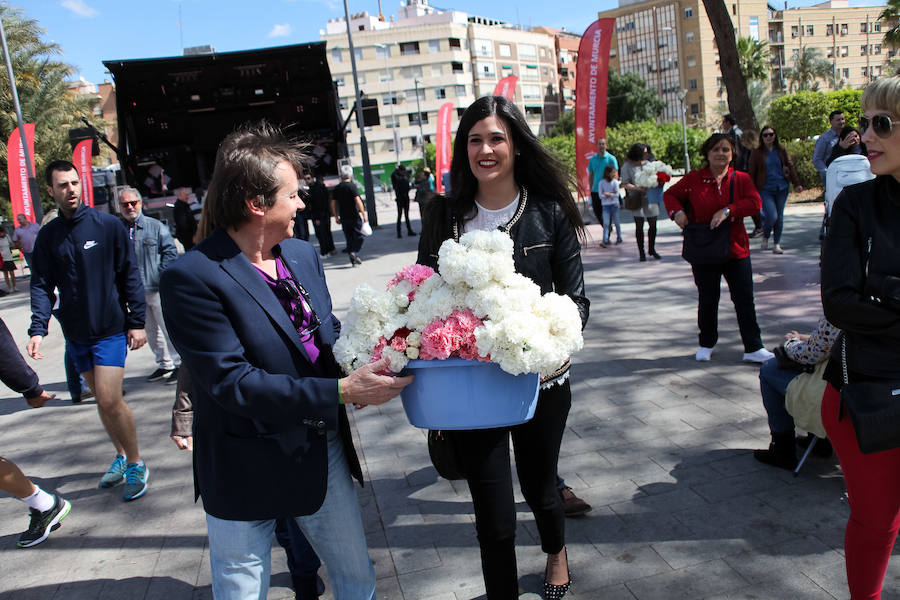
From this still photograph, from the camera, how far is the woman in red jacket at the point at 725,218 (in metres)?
5.41

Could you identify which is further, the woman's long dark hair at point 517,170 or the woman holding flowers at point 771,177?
the woman holding flowers at point 771,177

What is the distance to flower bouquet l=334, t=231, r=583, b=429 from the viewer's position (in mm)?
1976

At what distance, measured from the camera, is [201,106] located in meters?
14.4

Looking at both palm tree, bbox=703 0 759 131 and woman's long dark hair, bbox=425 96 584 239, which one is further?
palm tree, bbox=703 0 759 131

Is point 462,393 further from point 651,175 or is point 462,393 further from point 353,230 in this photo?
Result: point 353,230

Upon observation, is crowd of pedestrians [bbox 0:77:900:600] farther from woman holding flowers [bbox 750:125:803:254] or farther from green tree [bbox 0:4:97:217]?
green tree [bbox 0:4:97:217]

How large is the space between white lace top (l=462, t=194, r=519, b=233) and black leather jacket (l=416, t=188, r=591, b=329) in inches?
1.0

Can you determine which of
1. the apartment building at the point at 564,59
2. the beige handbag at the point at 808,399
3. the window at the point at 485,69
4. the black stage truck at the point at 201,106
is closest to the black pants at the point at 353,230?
the black stage truck at the point at 201,106

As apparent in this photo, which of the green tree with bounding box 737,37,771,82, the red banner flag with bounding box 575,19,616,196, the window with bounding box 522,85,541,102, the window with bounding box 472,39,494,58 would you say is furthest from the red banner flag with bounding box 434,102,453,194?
the window with bounding box 522,85,541,102

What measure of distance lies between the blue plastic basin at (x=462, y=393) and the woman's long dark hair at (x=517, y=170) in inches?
31.5

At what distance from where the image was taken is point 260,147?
82.2 inches

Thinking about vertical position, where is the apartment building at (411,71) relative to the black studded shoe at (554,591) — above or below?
above

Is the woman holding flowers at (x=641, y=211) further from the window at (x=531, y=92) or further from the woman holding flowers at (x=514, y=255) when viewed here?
the window at (x=531, y=92)

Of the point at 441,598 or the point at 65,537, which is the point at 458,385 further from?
the point at 65,537
